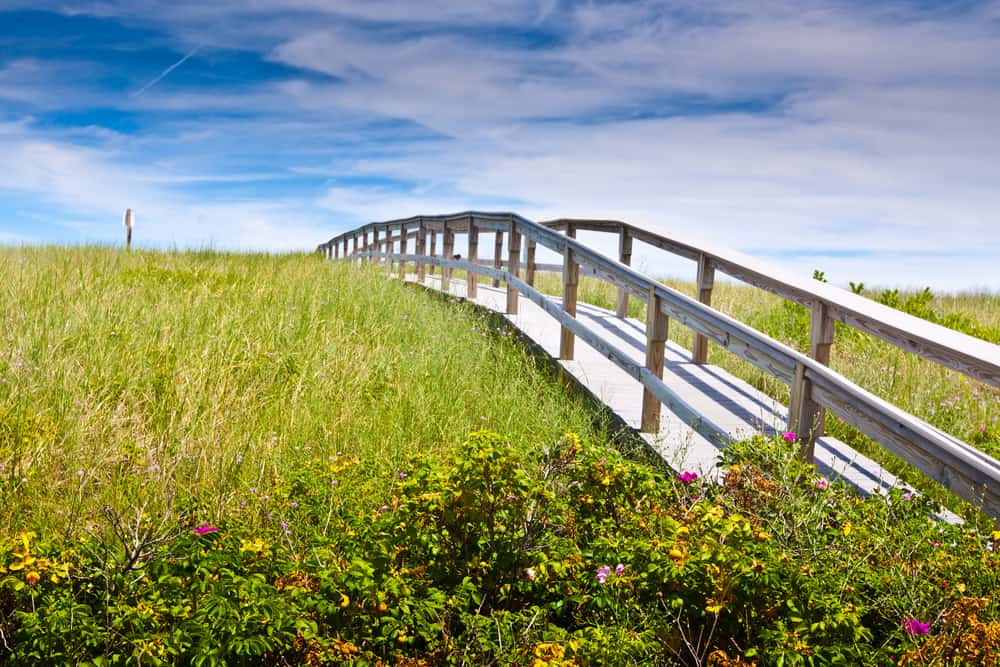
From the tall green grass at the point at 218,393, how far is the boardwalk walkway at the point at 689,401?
0.38 meters

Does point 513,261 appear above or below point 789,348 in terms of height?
above

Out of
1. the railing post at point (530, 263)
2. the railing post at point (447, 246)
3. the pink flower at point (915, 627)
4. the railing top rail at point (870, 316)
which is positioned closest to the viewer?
the pink flower at point (915, 627)

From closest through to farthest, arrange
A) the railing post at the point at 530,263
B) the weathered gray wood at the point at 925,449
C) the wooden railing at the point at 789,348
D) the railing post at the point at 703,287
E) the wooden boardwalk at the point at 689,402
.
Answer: the weathered gray wood at the point at 925,449 → the wooden railing at the point at 789,348 → the wooden boardwalk at the point at 689,402 → the railing post at the point at 703,287 → the railing post at the point at 530,263

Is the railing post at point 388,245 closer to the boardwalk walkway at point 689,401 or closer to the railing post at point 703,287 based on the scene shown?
the boardwalk walkway at point 689,401

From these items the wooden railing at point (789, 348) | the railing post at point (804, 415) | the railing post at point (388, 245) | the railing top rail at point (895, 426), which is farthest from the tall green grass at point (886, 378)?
the railing post at point (388, 245)

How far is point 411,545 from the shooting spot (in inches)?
142

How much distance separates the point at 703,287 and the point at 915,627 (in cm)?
622

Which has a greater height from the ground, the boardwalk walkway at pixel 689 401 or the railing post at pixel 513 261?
the railing post at pixel 513 261

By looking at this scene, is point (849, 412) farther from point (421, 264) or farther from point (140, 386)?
point (421, 264)

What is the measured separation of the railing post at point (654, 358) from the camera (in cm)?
623

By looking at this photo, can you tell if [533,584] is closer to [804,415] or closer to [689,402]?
[804,415]

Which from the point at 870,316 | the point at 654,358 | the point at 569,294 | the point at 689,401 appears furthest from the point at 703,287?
the point at 870,316

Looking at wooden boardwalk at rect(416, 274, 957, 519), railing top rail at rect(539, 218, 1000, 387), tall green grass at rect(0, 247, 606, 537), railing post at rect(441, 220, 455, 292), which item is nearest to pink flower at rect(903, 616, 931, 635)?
wooden boardwalk at rect(416, 274, 957, 519)

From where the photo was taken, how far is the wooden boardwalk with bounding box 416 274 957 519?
5.71 m
